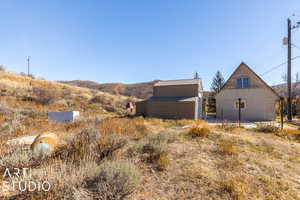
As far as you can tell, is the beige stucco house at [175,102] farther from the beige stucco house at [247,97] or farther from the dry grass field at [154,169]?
the dry grass field at [154,169]

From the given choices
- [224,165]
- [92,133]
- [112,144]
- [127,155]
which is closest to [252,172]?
[224,165]

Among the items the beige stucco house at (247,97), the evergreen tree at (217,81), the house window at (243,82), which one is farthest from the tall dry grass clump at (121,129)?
the evergreen tree at (217,81)

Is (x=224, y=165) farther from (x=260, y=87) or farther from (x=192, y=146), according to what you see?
(x=260, y=87)

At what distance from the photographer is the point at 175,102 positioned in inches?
559

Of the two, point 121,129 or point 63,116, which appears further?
point 63,116

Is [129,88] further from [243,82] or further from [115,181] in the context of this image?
[115,181]

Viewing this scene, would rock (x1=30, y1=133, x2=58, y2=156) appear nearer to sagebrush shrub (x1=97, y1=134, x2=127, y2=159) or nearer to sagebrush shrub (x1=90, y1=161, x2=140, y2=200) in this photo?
sagebrush shrub (x1=97, y1=134, x2=127, y2=159)

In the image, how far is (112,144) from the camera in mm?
3902

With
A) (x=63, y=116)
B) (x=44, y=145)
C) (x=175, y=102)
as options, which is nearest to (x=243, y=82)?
(x=175, y=102)

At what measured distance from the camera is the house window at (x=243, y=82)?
47.5 feet

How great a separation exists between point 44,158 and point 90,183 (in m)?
1.72

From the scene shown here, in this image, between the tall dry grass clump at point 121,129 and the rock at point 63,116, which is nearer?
the tall dry grass clump at point 121,129

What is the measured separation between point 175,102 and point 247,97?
8238 millimetres

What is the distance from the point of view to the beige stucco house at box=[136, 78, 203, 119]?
45.1 ft
